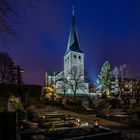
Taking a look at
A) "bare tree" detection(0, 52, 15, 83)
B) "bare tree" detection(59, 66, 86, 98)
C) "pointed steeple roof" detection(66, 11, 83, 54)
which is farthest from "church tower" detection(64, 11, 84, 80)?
"bare tree" detection(0, 52, 15, 83)

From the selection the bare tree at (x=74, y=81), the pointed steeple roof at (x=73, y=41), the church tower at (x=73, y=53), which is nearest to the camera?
the bare tree at (x=74, y=81)

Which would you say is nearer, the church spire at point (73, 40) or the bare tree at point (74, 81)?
the bare tree at point (74, 81)

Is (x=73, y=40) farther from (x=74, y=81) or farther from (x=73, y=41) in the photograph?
(x=74, y=81)

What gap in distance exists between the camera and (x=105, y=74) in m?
93.9

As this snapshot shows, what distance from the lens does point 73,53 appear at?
144 meters

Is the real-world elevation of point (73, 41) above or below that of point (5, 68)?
above

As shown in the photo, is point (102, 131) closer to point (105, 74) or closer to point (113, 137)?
point (113, 137)

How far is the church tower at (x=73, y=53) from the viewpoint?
132500mm

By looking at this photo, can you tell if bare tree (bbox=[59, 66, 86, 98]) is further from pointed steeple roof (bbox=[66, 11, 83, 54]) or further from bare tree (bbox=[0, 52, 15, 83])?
bare tree (bbox=[0, 52, 15, 83])

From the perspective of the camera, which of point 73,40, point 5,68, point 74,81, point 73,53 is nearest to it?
point 5,68

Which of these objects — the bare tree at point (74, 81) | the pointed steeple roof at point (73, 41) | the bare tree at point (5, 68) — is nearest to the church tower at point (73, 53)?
the pointed steeple roof at point (73, 41)

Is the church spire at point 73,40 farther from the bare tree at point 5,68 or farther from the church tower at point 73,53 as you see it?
A: the bare tree at point 5,68

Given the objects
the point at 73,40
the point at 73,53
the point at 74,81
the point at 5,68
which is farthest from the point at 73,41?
the point at 5,68

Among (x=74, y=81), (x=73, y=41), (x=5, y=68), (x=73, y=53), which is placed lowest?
(x=74, y=81)
